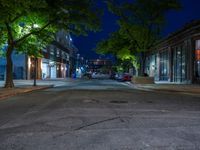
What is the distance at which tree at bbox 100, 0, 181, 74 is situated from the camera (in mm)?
41875

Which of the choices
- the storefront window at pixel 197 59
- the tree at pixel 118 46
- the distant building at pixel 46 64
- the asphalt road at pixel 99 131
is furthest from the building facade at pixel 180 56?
the asphalt road at pixel 99 131

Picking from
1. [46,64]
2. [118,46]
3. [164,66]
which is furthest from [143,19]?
[46,64]

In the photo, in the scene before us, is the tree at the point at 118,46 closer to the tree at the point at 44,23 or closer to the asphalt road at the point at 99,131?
the tree at the point at 44,23

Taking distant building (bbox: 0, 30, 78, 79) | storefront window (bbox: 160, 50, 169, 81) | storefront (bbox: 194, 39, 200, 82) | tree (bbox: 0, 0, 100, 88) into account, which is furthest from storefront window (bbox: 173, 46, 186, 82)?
distant building (bbox: 0, 30, 78, 79)

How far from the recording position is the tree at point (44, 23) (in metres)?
29.3

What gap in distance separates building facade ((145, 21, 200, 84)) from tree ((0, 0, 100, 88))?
13142mm

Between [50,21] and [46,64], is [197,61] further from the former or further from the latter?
[46,64]

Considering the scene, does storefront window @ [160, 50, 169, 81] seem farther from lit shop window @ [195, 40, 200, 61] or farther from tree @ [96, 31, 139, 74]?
lit shop window @ [195, 40, 200, 61]

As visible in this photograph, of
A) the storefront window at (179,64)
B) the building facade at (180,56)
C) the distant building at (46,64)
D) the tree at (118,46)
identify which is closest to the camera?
the building facade at (180,56)

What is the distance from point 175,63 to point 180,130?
40681mm

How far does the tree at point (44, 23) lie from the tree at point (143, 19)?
11.4 meters

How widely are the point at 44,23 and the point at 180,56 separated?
71.0 ft

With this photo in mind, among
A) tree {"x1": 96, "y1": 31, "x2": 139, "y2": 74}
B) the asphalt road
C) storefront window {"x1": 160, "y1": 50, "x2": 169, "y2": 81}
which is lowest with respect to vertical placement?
the asphalt road

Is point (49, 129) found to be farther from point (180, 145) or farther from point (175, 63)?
point (175, 63)
